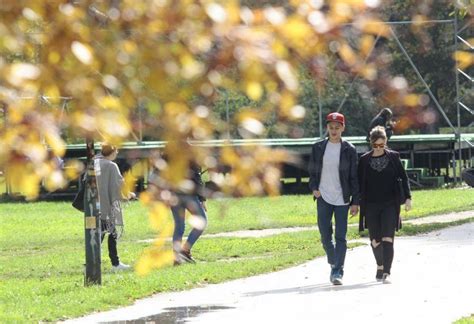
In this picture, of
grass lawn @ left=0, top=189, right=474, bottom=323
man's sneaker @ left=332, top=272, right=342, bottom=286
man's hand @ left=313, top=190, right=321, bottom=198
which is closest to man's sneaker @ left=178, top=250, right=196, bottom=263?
grass lawn @ left=0, top=189, right=474, bottom=323

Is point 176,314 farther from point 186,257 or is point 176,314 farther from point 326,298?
point 186,257

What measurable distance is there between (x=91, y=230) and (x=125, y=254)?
5292 mm

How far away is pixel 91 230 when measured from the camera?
52.1 ft

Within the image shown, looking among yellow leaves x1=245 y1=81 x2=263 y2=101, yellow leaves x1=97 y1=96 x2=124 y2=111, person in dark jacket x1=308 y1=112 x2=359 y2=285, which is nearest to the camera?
yellow leaves x1=245 y1=81 x2=263 y2=101

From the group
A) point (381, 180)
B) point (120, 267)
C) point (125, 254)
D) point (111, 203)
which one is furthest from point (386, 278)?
point (125, 254)

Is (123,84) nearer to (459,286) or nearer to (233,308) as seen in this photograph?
(233,308)

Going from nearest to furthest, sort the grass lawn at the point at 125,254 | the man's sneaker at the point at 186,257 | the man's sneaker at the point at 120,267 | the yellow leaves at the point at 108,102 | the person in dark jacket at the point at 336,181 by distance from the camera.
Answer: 1. the yellow leaves at the point at 108,102
2. the grass lawn at the point at 125,254
3. the person in dark jacket at the point at 336,181
4. the man's sneaker at the point at 120,267
5. the man's sneaker at the point at 186,257

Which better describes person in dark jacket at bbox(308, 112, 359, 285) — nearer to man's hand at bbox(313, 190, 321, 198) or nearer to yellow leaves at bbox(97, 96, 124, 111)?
man's hand at bbox(313, 190, 321, 198)

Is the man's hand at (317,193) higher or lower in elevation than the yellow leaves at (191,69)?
lower

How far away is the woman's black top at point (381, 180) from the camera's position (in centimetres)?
1570

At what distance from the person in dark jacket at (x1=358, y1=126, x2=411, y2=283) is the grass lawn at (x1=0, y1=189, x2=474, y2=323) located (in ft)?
3.89

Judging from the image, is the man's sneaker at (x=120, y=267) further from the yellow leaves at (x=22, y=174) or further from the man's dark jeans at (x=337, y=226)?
the yellow leaves at (x=22, y=174)

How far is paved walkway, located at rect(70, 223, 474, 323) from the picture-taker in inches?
498

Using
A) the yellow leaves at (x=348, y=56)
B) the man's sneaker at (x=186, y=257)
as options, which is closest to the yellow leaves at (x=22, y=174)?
the yellow leaves at (x=348, y=56)
